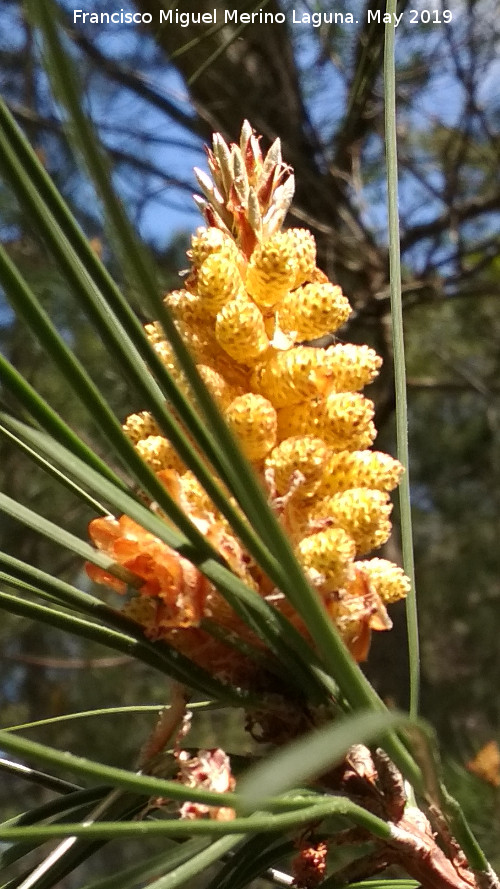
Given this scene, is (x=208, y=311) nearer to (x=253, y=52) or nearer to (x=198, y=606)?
(x=198, y=606)

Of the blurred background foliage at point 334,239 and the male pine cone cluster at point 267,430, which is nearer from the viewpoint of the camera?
the male pine cone cluster at point 267,430

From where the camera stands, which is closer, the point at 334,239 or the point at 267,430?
the point at 267,430

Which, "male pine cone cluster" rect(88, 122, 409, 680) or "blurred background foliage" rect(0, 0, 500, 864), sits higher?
"blurred background foliage" rect(0, 0, 500, 864)

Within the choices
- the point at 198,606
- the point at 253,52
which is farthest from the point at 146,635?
the point at 253,52

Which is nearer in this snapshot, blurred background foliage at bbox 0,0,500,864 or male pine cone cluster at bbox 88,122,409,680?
male pine cone cluster at bbox 88,122,409,680

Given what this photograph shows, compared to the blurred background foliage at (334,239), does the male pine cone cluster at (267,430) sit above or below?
below

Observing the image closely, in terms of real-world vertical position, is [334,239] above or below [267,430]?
above

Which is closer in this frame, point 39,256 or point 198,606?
point 198,606

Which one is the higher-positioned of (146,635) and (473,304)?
(473,304)
